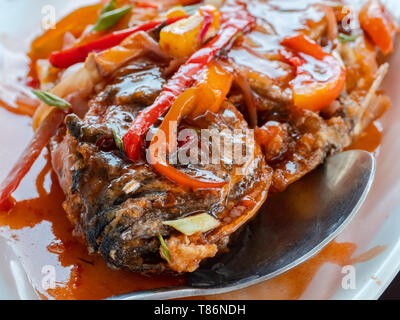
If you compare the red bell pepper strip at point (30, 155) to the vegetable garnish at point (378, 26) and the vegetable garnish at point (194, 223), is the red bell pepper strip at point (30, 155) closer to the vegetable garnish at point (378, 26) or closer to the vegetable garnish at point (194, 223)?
the vegetable garnish at point (194, 223)

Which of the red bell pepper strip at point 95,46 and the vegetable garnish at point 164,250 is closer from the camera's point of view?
the vegetable garnish at point 164,250

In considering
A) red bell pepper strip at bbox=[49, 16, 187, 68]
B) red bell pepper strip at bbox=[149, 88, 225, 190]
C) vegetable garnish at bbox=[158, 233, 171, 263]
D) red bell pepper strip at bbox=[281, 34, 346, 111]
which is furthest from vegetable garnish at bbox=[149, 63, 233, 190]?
red bell pepper strip at bbox=[49, 16, 187, 68]

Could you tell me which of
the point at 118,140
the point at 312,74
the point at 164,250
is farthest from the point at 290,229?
the point at 118,140

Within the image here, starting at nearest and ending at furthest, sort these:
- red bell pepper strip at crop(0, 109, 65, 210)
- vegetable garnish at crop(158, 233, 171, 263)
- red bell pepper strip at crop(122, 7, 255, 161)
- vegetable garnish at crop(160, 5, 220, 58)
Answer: vegetable garnish at crop(158, 233, 171, 263)
red bell pepper strip at crop(122, 7, 255, 161)
red bell pepper strip at crop(0, 109, 65, 210)
vegetable garnish at crop(160, 5, 220, 58)

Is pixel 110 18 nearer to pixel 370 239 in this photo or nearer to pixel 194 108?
pixel 194 108

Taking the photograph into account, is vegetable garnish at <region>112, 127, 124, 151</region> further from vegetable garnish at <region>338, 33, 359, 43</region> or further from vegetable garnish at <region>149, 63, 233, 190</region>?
vegetable garnish at <region>338, 33, 359, 43</region>

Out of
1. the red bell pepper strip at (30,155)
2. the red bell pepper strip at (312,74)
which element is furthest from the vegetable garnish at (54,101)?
the red bell pepper strip at (312,74)
